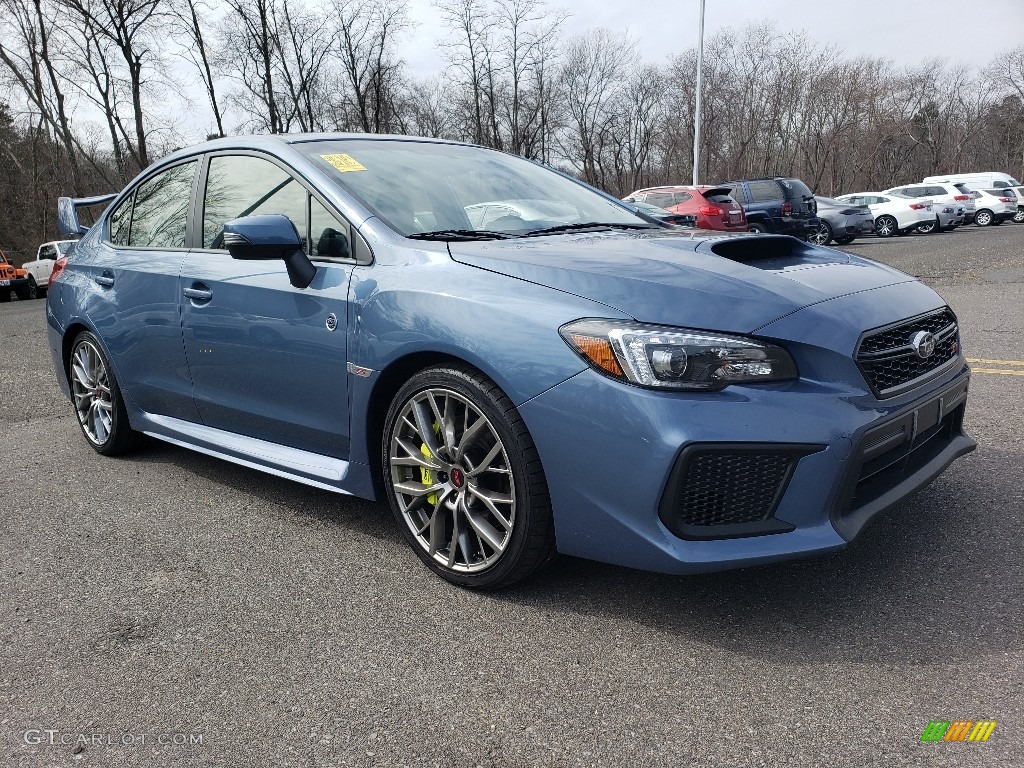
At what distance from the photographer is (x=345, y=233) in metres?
3.01

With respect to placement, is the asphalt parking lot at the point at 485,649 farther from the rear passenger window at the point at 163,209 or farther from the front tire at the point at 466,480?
the rear passenger window at the point at 163,209

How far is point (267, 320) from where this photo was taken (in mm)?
3154

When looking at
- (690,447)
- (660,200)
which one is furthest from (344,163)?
(660,200)

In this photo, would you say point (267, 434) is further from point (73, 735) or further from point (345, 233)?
point (73, 735)

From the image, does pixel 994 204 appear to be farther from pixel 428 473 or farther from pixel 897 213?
pixel 428 473

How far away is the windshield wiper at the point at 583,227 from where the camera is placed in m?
3.12

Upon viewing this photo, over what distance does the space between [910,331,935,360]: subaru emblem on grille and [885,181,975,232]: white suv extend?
29042 mm

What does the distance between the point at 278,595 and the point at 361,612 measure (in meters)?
0.34

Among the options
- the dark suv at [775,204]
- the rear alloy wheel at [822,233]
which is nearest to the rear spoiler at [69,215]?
the dark suv at [775,204]

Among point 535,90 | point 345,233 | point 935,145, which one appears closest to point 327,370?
point 345,233

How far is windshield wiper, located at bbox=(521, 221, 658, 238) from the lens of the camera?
3.12 meters

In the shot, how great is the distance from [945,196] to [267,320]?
30688 millimetres

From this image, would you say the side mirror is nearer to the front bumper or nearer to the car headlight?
the front bumper

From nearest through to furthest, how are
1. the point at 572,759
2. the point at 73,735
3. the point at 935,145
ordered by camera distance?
the point at 572,759, the point at 73,735, the point at 935,145
